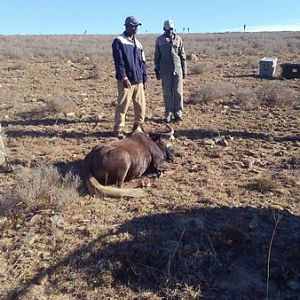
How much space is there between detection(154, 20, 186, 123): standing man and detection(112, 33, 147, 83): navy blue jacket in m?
0.78

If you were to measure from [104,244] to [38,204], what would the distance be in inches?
44.4

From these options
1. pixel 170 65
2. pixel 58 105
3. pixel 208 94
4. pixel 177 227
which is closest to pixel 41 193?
pixel 177 227

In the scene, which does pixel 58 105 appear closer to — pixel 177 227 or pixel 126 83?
pixel 126 83

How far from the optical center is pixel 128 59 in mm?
7938

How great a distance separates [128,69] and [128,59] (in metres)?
0.18

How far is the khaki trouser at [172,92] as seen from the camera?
29.6ft

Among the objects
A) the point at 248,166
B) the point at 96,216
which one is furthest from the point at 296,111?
the point at 96,216

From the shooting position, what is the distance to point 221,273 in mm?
4227

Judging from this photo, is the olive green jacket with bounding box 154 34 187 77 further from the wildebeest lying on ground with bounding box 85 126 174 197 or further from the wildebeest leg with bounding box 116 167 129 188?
the wildebeest leg with bounding box 116 167 129 188

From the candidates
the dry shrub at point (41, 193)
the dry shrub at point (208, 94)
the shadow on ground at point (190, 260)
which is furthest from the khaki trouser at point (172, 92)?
the shadow on ground at point (190, 260)

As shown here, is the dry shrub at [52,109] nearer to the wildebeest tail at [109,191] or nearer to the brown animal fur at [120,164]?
the brown animal fur at [120,164]

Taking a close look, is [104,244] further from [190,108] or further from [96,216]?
[190,108]

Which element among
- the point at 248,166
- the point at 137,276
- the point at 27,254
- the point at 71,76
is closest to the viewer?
the point at 137,276

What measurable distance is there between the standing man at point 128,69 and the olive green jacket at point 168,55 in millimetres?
723
